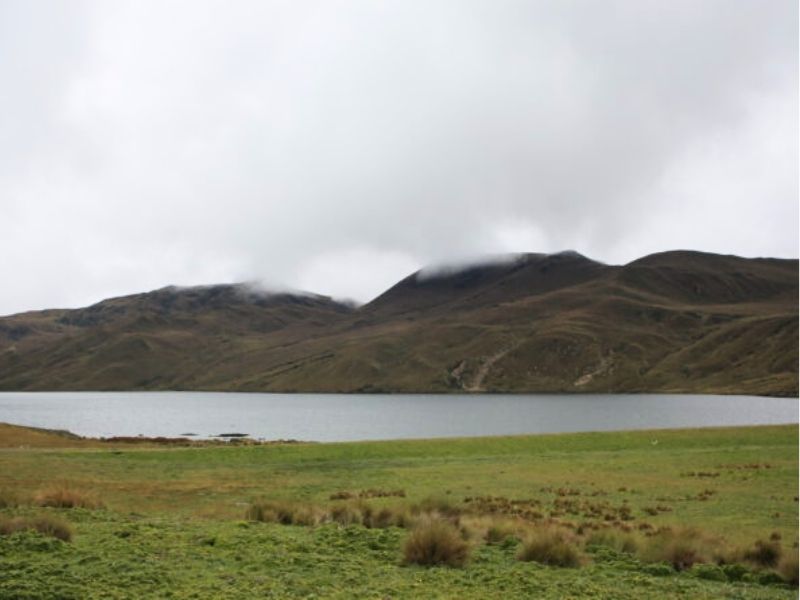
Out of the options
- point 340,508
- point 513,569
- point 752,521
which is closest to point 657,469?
point 752,521

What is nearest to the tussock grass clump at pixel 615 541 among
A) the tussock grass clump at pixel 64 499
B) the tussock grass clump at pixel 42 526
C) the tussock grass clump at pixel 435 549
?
the tussock grass clump at pixel 435 549

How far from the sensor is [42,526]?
49.2 ft

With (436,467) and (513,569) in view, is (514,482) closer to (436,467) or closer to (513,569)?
(436,467)

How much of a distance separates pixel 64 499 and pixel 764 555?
1729 cm

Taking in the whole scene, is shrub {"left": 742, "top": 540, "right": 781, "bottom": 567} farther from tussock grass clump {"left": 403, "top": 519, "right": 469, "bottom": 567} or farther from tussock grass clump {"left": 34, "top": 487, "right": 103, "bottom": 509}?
tussock grass clump {"left": 34, "top": 487, "right": 103, "bottom": 509}

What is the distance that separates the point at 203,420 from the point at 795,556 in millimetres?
136949

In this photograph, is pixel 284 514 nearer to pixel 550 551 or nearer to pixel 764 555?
pixel 550 551

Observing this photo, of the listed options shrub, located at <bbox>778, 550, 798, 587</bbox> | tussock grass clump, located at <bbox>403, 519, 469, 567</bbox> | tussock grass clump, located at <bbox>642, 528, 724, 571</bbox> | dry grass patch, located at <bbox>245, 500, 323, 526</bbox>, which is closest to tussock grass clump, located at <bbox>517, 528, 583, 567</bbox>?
tussock grass clump, located at <bbox>403, 519, 469, 567</bbox>

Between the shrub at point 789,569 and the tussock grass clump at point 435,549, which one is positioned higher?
the tussock grass clump at point 435,549

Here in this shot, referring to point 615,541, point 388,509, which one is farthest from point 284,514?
point 615,541

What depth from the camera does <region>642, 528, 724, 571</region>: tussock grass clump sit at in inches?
574

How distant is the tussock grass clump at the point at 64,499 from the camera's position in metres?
19.8

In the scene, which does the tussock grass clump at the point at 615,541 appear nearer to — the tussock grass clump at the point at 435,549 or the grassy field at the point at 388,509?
the grassy field at the point at 388,509

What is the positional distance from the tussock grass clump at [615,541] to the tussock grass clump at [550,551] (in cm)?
153
